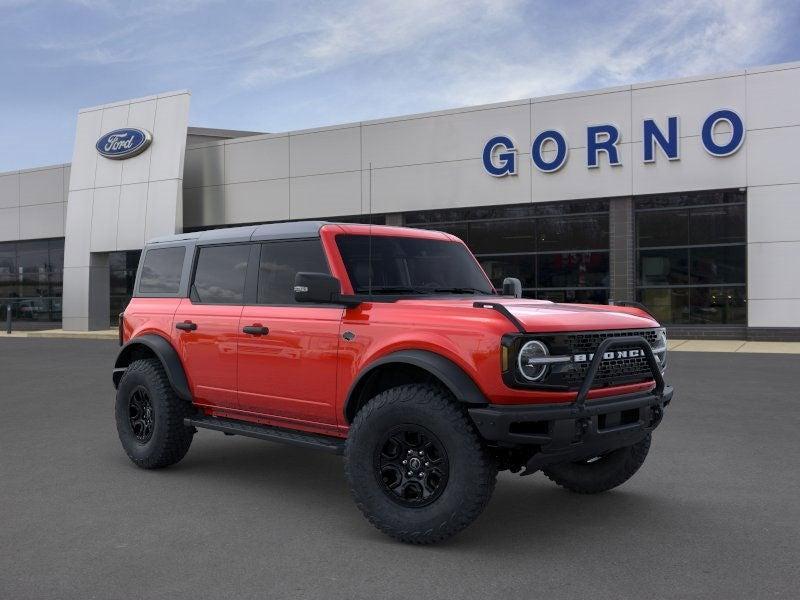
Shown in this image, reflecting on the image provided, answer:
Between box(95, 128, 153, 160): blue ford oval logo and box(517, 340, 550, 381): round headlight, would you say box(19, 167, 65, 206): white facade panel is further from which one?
box(517, 340, 550, 381): round headlight

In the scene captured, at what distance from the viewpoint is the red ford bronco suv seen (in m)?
4.28

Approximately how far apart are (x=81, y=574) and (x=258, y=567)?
92 cm

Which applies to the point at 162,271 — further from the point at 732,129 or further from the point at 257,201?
the point at 257,201

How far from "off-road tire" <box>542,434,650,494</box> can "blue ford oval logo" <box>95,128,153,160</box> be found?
25814 mm

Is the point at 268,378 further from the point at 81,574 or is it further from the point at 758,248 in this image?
the point at 758,248

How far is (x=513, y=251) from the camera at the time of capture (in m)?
24.3

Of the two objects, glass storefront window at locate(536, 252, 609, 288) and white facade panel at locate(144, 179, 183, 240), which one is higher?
white facade panel at locate(144, 179, 183, 240)

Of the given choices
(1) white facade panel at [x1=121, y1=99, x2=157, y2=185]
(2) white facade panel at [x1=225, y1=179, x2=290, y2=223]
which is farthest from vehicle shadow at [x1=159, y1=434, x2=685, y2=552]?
(1) white facade panel at [x1=121, y1=99, x2=157, y2=185]

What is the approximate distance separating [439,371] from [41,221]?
3326 cm

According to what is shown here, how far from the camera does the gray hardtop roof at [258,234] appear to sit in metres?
5.59

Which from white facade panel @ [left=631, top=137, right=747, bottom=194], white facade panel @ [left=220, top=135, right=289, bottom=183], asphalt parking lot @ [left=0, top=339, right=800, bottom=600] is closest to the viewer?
asphalt parking lot @ [left=0, top=339, right=800, bottom=600]

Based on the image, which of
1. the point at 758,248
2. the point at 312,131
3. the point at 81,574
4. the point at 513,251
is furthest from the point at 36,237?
the point at 81,574

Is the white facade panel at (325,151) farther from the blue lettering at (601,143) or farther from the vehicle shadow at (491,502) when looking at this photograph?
the vehicle shadow at (491,502)

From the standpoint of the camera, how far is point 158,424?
20.5 feet
